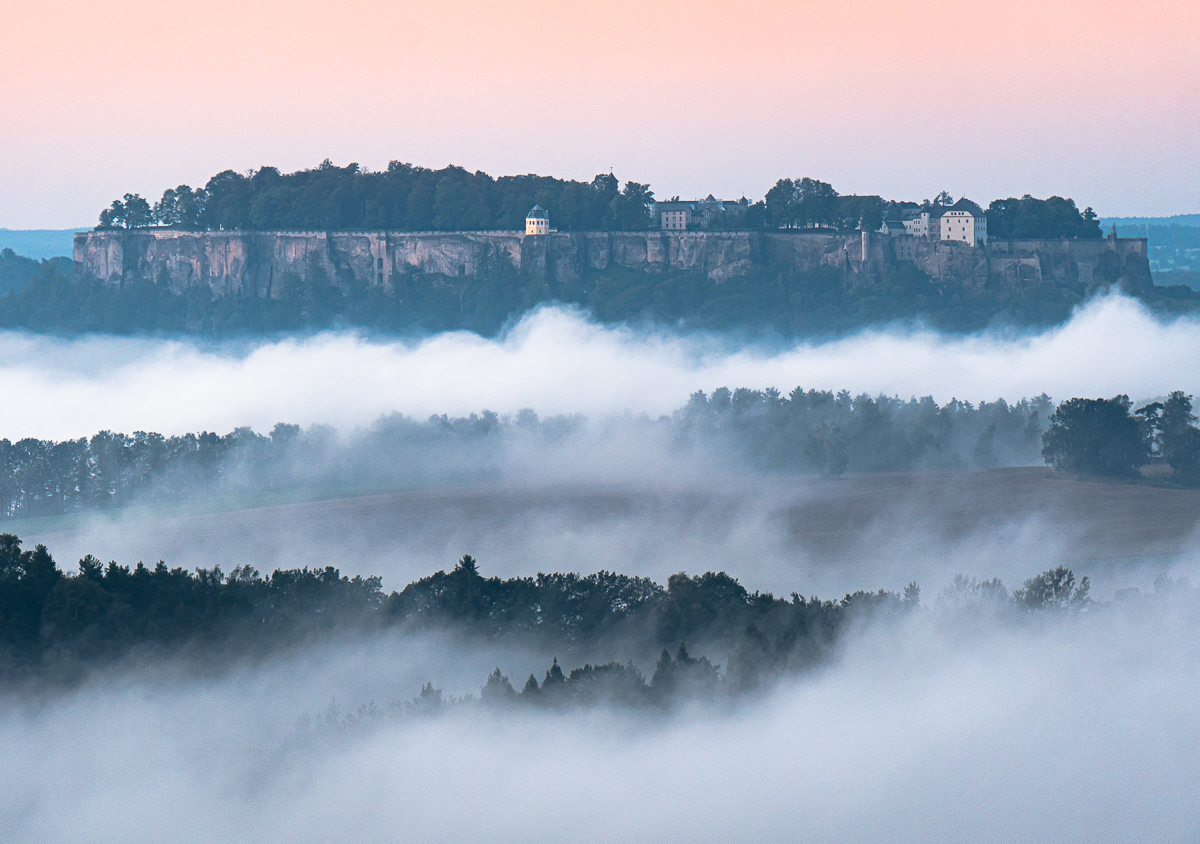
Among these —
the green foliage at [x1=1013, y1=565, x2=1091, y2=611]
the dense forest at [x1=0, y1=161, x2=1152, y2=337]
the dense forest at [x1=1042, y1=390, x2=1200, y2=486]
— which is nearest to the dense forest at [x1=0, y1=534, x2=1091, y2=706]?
the green foliage at [x1=1013, y1=565, x2=1091, y2=611]

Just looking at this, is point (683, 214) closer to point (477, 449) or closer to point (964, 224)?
point (964, 224)

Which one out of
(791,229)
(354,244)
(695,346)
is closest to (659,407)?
(695,346)

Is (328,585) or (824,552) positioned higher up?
(328,585)

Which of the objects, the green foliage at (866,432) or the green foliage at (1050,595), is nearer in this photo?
the green foliage at (1050,595)

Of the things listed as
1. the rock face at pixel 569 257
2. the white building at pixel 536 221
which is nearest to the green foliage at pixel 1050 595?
the rock face at pixel 569 257

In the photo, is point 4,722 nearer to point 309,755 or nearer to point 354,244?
point 309,755

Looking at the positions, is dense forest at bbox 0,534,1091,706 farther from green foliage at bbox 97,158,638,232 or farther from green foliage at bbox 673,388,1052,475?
green foliage at bbox 97,158,638,232

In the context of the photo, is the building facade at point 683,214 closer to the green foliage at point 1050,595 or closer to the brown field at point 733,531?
the brown field at point 733,531

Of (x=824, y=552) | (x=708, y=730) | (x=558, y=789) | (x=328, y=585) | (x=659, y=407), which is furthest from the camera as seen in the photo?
(x=659, y=407)
